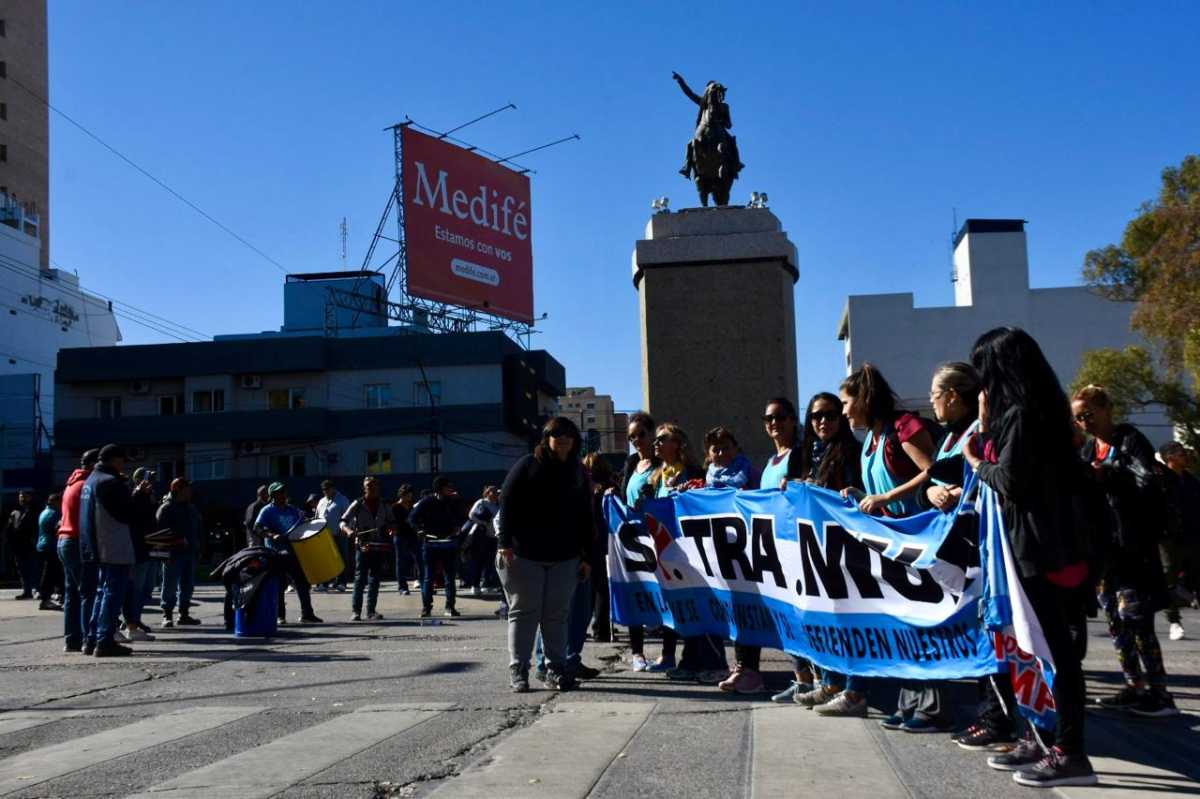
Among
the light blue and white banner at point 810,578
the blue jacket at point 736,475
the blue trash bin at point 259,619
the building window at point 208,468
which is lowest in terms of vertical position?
the blue trash bin at point 259,619

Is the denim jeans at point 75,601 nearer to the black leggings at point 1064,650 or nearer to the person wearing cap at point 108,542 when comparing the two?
the person wearing cap at point 108,542

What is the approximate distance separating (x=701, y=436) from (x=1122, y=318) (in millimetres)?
60260

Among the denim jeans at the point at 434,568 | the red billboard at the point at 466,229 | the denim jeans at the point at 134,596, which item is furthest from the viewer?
the red billboard at the point at 466,229

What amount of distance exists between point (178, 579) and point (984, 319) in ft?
202

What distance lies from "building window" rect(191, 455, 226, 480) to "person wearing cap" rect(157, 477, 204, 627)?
43526mm

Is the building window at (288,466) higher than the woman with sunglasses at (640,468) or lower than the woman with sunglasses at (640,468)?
higher

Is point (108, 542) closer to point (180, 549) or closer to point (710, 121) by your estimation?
point (180, 549)

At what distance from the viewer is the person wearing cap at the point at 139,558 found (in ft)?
36.2

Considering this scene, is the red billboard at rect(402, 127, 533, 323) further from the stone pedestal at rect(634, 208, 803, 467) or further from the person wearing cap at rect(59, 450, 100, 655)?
the person wearing cap at rect(59, 450, 100, 655)

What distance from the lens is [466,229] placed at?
54.7 m

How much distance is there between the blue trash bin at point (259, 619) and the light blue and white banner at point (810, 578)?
5227 millimetres

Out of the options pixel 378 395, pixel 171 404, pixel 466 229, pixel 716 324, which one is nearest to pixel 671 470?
pixel 716 324

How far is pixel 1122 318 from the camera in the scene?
67312 millimetres

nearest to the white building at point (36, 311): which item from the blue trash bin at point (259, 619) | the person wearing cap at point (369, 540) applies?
the person wearing cap at point (369, 540)
